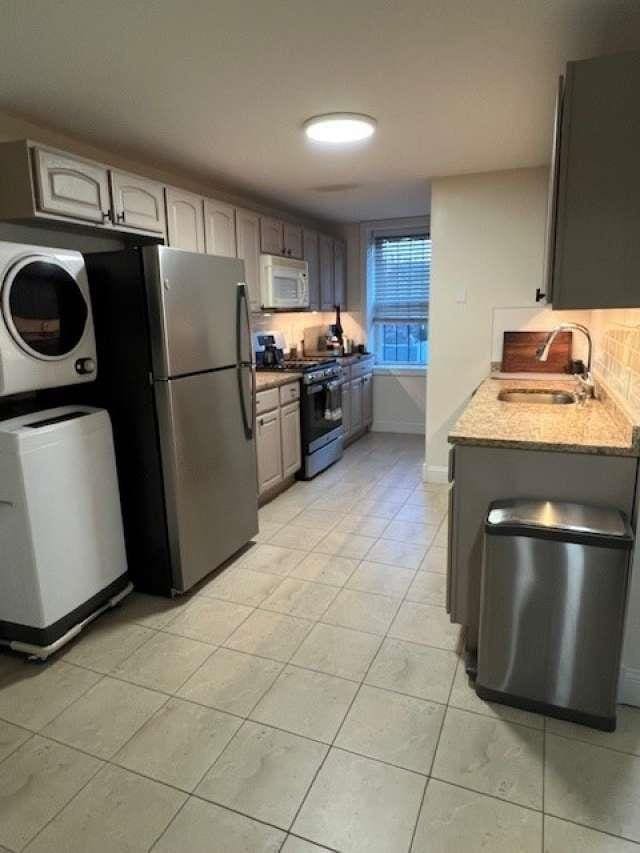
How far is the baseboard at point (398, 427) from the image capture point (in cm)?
601

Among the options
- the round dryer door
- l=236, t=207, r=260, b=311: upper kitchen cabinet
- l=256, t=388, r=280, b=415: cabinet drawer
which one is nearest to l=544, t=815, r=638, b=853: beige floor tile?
the round dryer door

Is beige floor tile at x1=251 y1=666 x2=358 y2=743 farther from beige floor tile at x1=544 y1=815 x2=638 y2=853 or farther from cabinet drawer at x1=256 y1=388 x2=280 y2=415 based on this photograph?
cabinet drawer at x1=256 y1=388 x2=280 y2=415

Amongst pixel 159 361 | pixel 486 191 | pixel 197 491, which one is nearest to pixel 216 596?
pixel 197 491

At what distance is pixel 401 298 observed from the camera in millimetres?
5875

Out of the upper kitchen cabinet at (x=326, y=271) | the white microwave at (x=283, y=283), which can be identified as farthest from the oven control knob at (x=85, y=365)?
the upper kitchen cabinet at (x=326, y=271)

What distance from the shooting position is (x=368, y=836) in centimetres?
141

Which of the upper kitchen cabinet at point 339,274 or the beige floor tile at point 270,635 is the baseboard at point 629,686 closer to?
the beige floor tile at point 270,635

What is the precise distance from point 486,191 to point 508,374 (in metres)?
1.32

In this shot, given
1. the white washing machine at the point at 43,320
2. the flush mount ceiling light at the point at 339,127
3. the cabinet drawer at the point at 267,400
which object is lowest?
the cabinet drawer at the point at 267,400

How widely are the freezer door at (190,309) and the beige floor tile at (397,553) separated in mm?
1345

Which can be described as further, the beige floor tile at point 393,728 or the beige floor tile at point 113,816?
the beige floor tile at point 393,728

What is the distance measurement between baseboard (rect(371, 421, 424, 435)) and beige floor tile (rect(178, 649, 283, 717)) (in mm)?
4166

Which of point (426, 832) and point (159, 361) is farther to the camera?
point (159, 361)

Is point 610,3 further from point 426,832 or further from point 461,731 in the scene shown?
point 426,832
